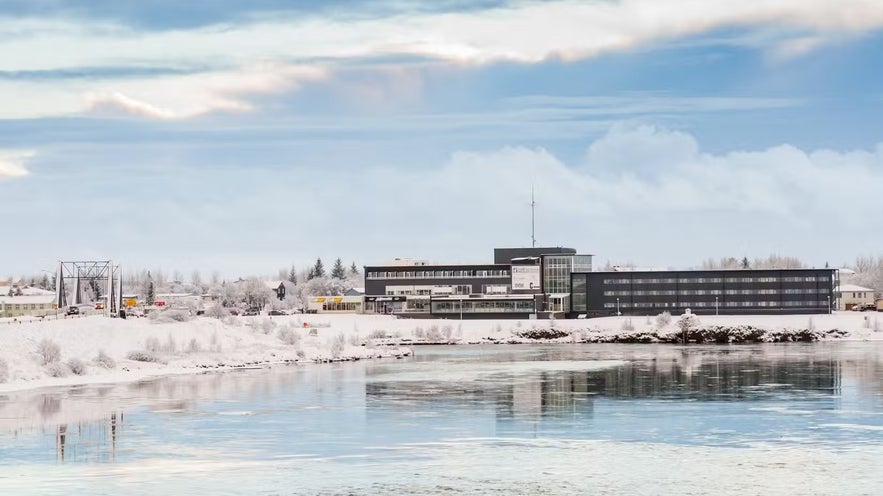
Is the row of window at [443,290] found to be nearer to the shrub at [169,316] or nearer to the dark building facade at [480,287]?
the dark building facade at [480,287]

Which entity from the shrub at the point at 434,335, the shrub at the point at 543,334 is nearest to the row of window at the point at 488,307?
the shrub at the point at 543,334

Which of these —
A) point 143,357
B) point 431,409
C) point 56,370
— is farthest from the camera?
point 143,357

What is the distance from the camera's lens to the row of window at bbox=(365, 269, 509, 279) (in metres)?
168

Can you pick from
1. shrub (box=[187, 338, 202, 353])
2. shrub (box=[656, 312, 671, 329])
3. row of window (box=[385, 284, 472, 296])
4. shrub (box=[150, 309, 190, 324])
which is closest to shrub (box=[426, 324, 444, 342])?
shrub (box=[656, 312, 671, 329])

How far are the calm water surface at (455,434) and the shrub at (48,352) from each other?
21.5 ft

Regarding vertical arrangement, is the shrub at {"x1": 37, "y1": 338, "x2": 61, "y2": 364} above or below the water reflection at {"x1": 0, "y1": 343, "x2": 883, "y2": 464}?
above

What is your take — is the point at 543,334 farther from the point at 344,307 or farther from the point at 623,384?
the point at 344,307

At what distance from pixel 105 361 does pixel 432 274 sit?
107772 mm

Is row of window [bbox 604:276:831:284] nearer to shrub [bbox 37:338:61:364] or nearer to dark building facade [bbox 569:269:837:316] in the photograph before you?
dark building facade [bbox 569:269:837:316]

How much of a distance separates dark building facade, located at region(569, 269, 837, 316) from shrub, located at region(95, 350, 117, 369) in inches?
4270

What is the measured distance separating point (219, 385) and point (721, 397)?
2518 cm

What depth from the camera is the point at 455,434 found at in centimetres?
3716

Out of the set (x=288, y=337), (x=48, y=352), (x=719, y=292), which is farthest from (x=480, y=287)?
(x=48, y=352)

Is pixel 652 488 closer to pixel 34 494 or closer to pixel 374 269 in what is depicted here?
pixel 34 494
